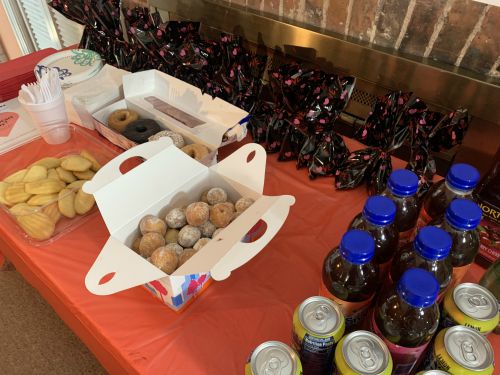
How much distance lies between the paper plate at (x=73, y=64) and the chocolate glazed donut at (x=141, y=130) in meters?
0.36

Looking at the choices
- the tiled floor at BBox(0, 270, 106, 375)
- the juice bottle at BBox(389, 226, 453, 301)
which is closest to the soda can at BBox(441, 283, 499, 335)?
the juice bottle at BBox(389, 226, 453, 301)

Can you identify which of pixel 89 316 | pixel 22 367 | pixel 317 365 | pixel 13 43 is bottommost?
pixel 22 367

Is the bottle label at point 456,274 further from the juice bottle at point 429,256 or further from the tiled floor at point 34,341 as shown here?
the tiled floor at point 34,341

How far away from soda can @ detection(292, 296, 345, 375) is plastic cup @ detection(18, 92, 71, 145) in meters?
0.93

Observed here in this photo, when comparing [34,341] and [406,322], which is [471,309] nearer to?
[406,322]

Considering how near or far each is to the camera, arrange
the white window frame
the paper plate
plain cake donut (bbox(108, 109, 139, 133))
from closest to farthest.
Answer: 1. plain cake donut (bbox(108, 109, 139, 133))
2. the paper plate
3. the white window frame

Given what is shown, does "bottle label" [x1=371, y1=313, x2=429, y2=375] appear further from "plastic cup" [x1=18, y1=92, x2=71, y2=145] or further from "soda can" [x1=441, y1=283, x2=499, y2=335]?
"plastic cup" [x1=18, y1=92, x2=71, y2=145]

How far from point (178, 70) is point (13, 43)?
2.51 metres

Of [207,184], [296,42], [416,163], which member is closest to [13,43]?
[296,42]

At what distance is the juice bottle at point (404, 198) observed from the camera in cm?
60

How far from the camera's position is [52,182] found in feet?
3.05

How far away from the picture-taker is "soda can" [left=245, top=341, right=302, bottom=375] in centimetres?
47

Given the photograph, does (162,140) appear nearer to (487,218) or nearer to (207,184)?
(207,184)

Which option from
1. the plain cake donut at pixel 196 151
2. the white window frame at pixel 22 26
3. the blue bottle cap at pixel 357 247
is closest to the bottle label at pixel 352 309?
the blue bottle cap at pixel 357 247
